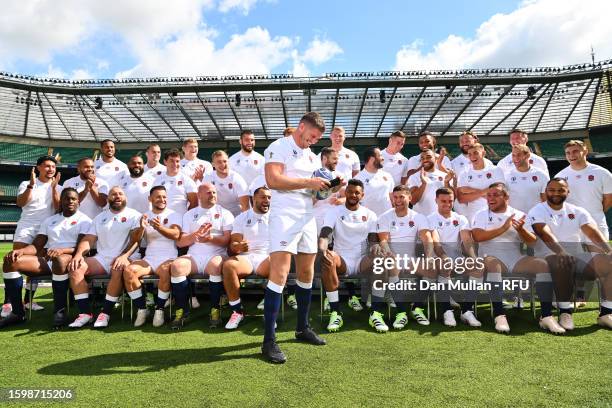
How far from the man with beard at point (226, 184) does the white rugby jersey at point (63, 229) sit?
1664 mm

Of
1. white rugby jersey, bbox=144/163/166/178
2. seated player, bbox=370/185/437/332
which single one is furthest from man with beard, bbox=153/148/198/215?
seated player, bbox=370/185/437/332

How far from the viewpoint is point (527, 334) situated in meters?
3.71

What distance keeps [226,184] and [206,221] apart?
0.98 m

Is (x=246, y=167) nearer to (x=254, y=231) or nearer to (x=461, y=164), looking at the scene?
(x=254, y=231)

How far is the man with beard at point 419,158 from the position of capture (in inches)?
220

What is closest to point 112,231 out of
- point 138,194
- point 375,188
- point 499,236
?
point 138,194

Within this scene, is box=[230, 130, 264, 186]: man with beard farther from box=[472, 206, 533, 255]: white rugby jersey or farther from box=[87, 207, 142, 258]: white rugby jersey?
box=[472, 206, 533, 255]: white rugby jersey

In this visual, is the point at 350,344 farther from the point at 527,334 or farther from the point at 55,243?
the point at 55,243

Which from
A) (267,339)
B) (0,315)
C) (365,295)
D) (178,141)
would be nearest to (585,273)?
(365,295)

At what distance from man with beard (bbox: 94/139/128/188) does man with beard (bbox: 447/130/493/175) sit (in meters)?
5.10

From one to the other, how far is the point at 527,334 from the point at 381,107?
2472 centimetres

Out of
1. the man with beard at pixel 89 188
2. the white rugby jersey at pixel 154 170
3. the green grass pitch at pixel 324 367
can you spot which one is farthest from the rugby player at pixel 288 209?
the man with beard at pixel 89 188

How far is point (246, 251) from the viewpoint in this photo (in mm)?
4500

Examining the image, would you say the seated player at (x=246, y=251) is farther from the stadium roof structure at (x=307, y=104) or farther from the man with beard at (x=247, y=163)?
the stadium roof structure at (x=307, y=104)
